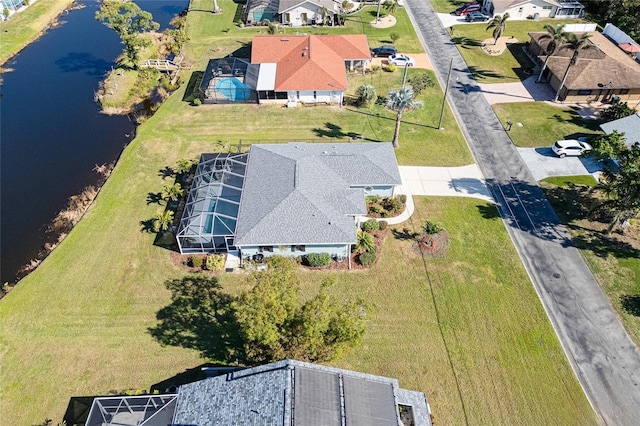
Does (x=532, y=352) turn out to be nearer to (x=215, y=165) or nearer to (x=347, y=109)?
(x=215, y=165)

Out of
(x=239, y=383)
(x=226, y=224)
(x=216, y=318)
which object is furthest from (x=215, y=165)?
(x=239, y=383)

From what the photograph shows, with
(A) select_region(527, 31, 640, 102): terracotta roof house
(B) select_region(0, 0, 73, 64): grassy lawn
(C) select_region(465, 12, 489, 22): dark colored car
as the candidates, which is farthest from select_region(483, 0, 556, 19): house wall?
(B) select_region(0, 0, 73, 64): grassy lawn

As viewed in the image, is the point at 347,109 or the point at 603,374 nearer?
the point at 603,374

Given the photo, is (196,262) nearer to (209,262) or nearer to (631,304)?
(209,262)

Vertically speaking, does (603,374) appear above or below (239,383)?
below

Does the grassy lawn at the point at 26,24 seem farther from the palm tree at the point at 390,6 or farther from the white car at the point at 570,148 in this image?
the white car at the point at 570,148

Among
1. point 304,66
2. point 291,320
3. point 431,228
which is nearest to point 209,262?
point 291,320

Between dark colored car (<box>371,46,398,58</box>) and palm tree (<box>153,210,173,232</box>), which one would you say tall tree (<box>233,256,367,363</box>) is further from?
dark colored car (<box>371,46,398,58</box>)
